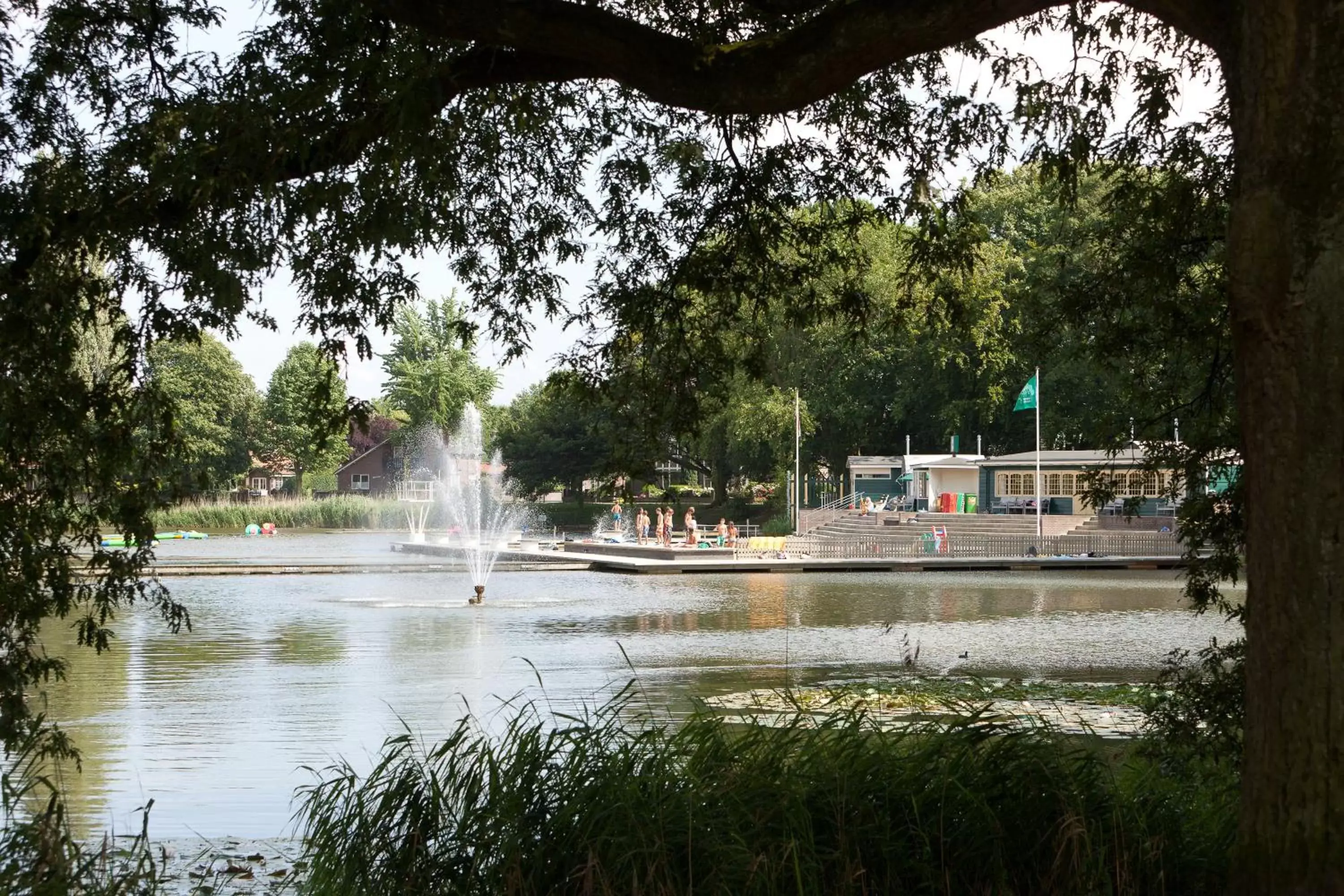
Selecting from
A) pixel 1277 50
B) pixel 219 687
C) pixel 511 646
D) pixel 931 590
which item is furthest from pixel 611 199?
pixel 931 590

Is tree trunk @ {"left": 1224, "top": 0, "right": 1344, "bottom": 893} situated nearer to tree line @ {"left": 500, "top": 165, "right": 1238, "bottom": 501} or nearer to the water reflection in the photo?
tree line @ {"left": 500, "top": 165, "right": 1238, "bottom": 501}

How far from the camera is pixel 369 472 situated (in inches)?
3979

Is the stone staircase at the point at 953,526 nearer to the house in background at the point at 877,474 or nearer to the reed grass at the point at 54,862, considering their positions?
the house in background at the point at 877,474

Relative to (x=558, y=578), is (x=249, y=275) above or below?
above

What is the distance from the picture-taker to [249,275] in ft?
Answer: 26.7

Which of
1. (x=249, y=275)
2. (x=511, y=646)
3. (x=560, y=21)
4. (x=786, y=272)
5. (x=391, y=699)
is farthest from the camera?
(x=511, y=646)

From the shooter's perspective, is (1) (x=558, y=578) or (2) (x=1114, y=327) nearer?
(2) (x=1114, y=327)

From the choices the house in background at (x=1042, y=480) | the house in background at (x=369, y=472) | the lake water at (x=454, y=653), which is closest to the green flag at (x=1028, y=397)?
the house in background at (x=1042, y=480)

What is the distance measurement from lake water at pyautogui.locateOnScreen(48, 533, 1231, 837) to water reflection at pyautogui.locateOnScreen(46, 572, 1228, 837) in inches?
2.2

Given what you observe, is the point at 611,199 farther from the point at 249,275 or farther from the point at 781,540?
the point at 781,540

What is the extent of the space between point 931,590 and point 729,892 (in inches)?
1109

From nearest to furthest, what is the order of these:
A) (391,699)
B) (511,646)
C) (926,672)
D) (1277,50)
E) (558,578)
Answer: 1. (1277,50)
2. (391,699)
3. (926,672)
4. (511,646)
5. (558,578)

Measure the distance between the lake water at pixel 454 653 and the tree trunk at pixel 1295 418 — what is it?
14.2ft

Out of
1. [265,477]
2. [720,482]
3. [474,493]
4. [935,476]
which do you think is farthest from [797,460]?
[265,477]
